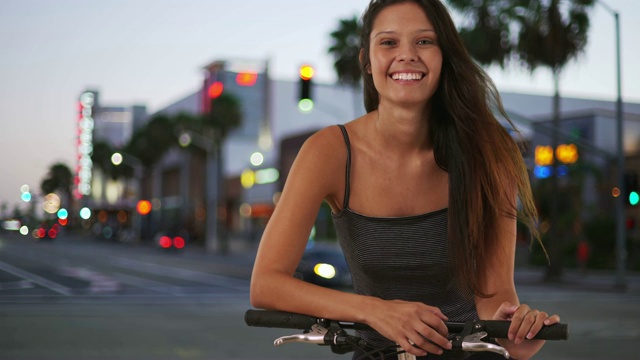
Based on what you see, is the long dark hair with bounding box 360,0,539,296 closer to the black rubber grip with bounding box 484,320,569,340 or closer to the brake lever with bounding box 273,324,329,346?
the black rubber grip with bounding box 484,320,569,340

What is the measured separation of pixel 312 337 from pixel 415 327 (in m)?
0.24

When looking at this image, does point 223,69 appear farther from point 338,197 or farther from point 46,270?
point 338,197

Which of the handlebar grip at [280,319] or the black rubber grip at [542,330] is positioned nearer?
the black rubber grip at [542,330]

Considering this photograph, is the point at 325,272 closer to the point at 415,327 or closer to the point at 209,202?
the point at 415,327

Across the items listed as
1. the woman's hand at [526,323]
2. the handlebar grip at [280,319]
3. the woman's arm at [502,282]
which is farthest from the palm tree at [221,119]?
the woman's hand at [526,323]

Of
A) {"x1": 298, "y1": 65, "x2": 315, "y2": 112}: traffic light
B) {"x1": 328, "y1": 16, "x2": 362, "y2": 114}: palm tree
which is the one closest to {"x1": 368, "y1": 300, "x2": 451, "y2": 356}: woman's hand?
{"x1": 298, "y1": 65, "x2": 315, "y2": 112}: traffic light

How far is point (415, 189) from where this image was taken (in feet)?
8.32

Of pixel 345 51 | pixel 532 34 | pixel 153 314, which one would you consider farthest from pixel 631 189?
pixel 345 51

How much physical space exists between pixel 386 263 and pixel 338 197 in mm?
231

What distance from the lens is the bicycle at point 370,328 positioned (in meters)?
2.07

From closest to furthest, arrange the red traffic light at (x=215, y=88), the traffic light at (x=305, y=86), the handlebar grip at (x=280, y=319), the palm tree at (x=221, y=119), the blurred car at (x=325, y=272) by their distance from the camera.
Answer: the handlebar grip at (x=280, y=319) → the traffic light at (x=305, y=86) → the blurred car at (x=325, y=272) → the palm tree at (x=221, y=119) → the red traffic light at (x=215, y=88)

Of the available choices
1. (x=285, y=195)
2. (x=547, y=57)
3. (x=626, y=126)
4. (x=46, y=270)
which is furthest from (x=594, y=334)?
(x=626, y=126)

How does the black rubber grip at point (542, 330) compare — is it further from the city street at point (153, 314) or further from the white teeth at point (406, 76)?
the city street at point (153, 314)

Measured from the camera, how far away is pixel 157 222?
107812mm
